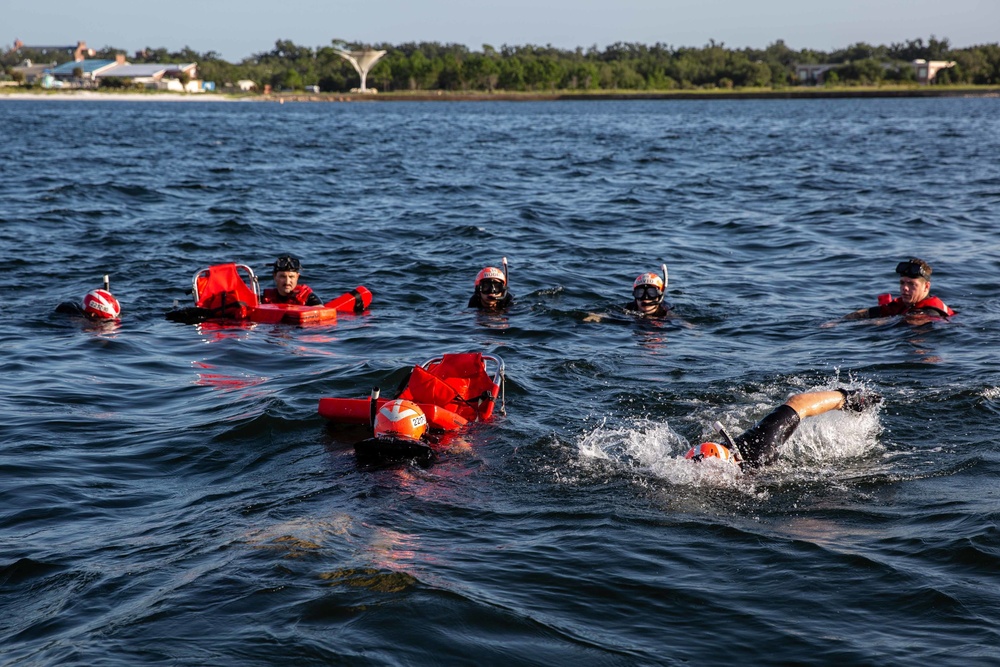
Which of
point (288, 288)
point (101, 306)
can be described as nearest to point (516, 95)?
point (288, 288)

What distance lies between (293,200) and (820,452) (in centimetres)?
2323

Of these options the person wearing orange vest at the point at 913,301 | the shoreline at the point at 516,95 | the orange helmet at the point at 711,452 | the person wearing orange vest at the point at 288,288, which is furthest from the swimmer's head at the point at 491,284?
the shoreline at the point at 516,95

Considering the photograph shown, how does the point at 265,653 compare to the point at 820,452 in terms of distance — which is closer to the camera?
the point at 265,653

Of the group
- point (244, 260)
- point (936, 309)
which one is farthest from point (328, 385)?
point (244, 260)

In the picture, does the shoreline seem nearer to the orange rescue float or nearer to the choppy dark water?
the choppy dark water

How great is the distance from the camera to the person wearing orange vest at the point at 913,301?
1323cm

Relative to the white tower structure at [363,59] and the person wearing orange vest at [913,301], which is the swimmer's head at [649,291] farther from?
the white tower structure at [363,59]

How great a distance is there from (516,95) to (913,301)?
482ft

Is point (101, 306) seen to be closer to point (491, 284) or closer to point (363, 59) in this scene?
point (491, 284)

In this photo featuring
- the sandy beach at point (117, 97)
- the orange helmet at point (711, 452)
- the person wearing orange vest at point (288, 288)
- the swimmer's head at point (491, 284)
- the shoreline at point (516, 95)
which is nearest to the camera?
the orange helmet at point (711, 452)

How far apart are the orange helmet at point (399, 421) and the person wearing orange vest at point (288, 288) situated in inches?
243

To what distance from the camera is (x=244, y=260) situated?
20.1m

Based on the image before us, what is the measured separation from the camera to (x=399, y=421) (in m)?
8.26

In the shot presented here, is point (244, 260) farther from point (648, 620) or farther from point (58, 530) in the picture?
point (648, 620)
